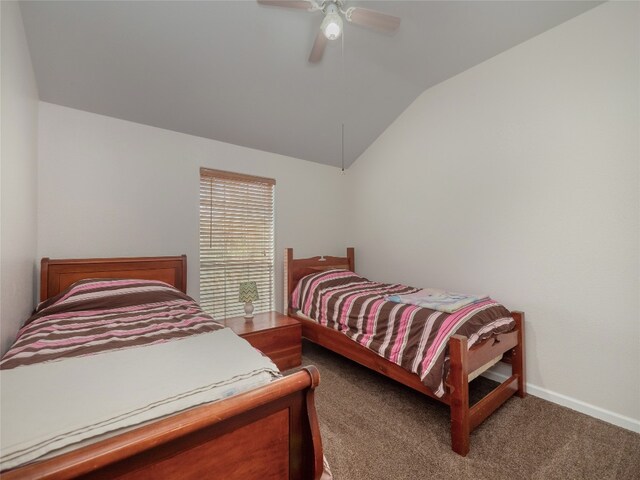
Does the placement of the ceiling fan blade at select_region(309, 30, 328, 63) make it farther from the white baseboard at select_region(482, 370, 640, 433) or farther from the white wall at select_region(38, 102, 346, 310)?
the white baseboard at select_region(482, 370, 640, 433)

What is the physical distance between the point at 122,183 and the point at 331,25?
7.11 feet

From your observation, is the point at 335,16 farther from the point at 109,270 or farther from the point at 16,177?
the point at 109,270

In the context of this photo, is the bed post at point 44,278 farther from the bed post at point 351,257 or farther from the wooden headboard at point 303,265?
the bed post at point 351,257

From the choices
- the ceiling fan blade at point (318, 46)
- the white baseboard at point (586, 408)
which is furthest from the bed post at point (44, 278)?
the white baseboard at point (586, 408)

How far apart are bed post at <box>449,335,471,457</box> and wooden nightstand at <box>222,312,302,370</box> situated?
4.83ft

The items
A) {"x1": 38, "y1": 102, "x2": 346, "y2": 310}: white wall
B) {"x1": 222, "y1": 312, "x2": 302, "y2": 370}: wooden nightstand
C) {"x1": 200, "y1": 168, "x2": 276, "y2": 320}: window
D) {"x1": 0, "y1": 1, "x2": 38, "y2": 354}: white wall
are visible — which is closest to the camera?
{"x1": 0, "y1": 1, "x2": 38, "y2": 354}: white wall

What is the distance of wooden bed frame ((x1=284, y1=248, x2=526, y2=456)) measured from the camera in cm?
162

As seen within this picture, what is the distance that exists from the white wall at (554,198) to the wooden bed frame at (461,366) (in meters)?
0.18

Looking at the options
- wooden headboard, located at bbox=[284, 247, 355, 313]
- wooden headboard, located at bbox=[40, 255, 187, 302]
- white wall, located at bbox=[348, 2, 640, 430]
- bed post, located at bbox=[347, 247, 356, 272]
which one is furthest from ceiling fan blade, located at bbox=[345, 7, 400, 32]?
bed post, located at bbox=[347, 247, 356, 272]

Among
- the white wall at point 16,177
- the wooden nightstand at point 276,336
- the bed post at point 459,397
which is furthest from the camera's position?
the wooden nightstand at point 276,336

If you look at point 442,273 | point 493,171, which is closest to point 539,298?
point 442,273

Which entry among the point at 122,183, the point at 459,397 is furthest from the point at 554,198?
the point at 122,183

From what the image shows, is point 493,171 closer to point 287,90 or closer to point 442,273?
point 442,273

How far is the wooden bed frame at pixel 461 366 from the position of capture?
1.62 metres
